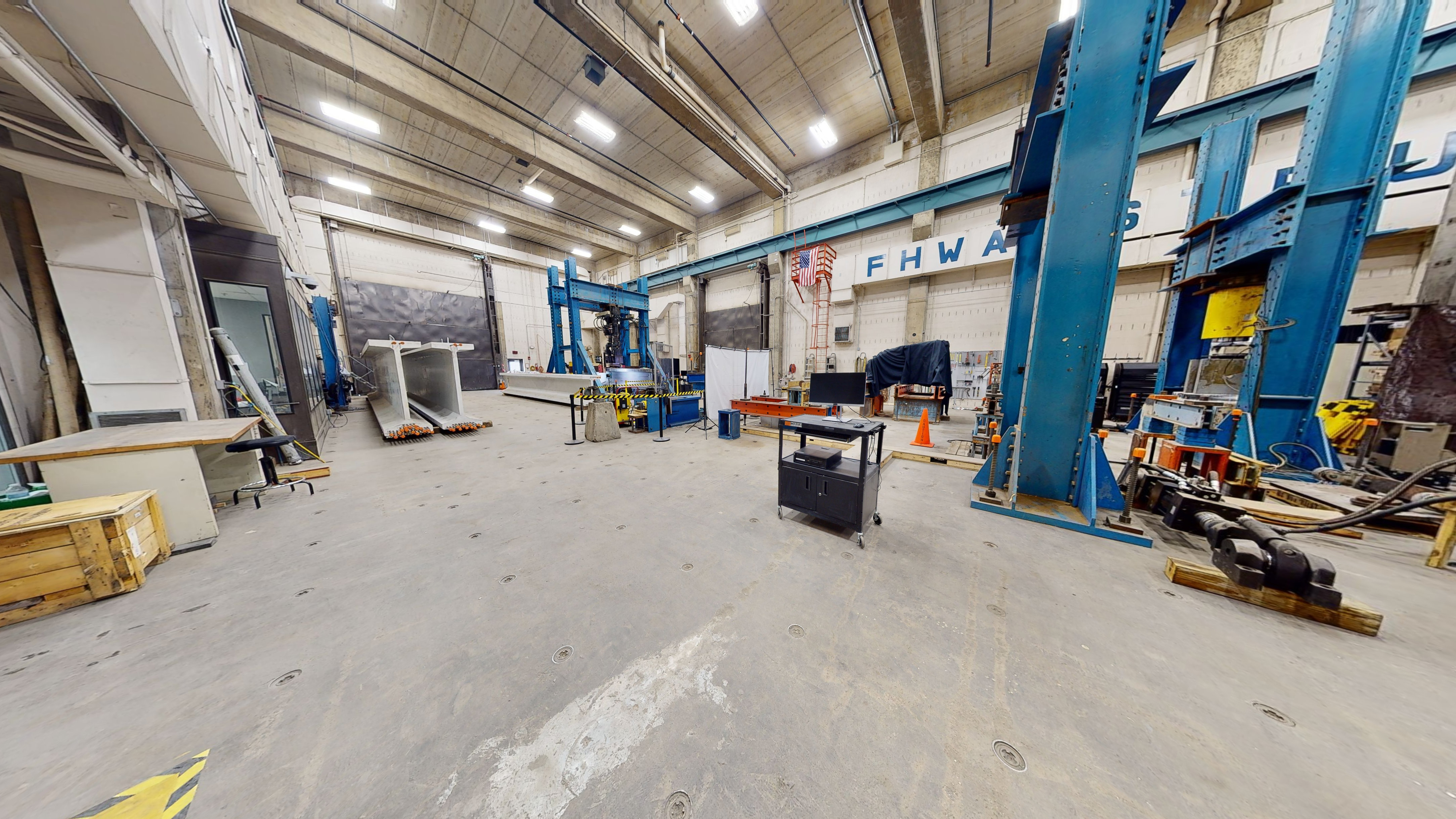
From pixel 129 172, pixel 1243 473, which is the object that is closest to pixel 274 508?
pixel 129 172

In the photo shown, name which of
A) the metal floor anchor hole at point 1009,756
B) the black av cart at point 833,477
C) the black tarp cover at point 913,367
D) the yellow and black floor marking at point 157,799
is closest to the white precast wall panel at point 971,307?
the black tarp cover at point 913,367

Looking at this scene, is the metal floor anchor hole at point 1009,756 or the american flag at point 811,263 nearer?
the metal floor anchor hole at point 1009,756

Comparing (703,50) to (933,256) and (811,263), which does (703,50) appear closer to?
(811,263)

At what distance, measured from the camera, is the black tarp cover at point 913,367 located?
6.70 metres

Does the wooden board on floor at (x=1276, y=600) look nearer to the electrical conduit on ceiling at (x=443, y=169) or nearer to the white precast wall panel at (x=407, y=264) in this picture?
the electrical conduit on ceiling at (x=443, y=169)

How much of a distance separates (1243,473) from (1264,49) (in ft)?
23.6

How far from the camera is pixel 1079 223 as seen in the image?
8.66 ft

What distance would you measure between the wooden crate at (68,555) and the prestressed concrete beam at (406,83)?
670cm

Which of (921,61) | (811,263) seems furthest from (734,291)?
(921,61)

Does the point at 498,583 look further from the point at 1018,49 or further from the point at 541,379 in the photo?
the point at 1018,49

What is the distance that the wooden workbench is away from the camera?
216 cm

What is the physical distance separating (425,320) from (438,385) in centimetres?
608

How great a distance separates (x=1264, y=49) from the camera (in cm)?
527

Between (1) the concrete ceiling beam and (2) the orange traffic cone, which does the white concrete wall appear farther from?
(1) the concrete ceiling beam
